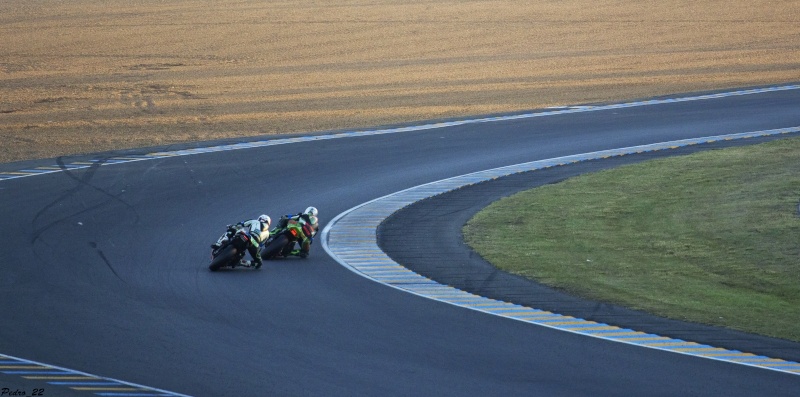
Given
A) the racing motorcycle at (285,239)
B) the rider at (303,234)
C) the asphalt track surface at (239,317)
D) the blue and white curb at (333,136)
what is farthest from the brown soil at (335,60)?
the racing motorcycle at (285,239)

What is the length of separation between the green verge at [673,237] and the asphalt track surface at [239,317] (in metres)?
2.36

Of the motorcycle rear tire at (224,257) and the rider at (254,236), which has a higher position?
the rider at (254,236)

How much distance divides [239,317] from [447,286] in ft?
10.4

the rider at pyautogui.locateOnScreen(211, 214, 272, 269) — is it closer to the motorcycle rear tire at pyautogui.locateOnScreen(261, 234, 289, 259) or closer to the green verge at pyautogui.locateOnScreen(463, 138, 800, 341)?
the motorcycle rear tire at pyautogui.locateOnScreen(261, 234, 289, 259)

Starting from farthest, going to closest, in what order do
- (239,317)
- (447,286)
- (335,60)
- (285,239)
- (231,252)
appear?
(335,60)
(285,239)
(231,252)
(447,286)
(239,317)

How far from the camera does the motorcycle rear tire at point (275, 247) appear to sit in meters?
17.6

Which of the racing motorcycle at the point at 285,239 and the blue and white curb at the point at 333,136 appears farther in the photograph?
the blue and white curb at the point at 333,136

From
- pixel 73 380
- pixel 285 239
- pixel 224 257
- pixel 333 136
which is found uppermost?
pixel 333 136

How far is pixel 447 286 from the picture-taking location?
1578cm

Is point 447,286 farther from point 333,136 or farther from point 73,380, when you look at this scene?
point 333,136

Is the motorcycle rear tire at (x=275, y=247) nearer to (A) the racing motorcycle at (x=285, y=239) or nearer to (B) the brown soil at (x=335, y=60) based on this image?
(A) the racing motorcycle at (x=285, y=239)

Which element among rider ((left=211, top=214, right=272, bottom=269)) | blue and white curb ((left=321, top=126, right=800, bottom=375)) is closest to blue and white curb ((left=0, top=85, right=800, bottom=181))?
blue and white curb ((left=321, top=126, right=800, bottom=375))

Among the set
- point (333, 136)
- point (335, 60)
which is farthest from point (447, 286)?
point (335, 60)

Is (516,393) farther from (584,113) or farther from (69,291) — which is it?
(584,113)
